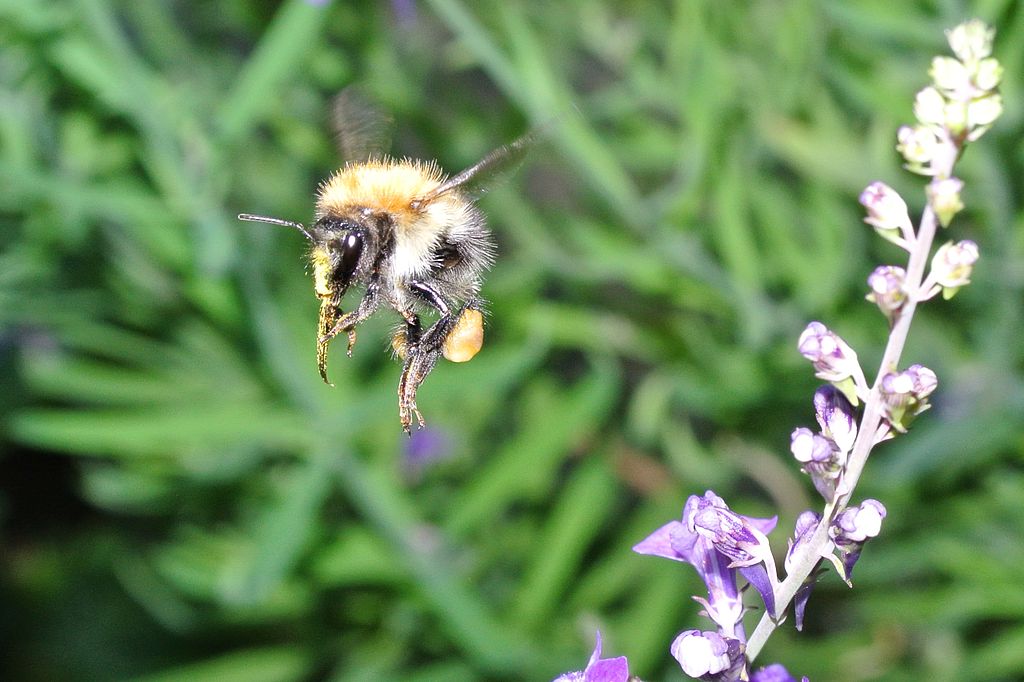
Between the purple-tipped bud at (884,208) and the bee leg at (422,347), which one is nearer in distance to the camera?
the purple-tipped bud at (884,208)

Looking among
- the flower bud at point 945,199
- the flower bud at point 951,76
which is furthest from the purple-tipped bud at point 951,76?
the flower bud at point 945,199

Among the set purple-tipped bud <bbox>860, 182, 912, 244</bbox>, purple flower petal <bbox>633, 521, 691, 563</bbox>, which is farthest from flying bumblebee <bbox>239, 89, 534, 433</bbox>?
purple-tipped bud <bbox>860, 182, 912, 244</bbox>

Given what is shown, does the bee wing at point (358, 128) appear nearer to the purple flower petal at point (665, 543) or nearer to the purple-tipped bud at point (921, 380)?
the purple flower petal at point (665, 543)

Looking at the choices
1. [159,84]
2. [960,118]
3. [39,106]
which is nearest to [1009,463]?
[960,118]

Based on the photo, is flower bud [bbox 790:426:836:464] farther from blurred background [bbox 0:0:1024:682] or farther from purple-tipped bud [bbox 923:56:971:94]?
blurred background [bbox 0:0:1024:682]

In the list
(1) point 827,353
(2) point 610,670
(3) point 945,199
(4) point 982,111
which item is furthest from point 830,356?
(2) point 610,670

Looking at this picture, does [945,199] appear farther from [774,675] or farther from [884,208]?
[774,675]

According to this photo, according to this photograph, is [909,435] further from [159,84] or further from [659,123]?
[159,84]
